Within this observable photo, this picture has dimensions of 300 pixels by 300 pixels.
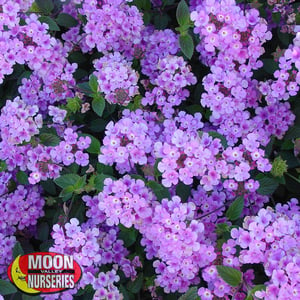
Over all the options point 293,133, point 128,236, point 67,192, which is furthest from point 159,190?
point 293,133

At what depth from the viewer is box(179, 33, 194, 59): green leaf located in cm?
241

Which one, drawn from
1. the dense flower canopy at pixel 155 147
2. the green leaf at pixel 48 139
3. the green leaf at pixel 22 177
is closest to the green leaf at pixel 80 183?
the dense flower canopy at pixel 155 147

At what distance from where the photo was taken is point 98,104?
2.41 metres

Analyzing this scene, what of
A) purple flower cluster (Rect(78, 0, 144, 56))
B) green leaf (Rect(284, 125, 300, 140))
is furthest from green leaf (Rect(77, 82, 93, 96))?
green leaf (Rect(284, 125, 300, 140))

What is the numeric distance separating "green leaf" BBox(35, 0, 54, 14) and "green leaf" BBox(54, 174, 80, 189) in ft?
3.59

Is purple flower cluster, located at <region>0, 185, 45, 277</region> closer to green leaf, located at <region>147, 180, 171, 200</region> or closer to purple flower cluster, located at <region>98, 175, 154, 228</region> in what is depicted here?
purple flower cluster, located at <region>98, 175, 154, 228</region>

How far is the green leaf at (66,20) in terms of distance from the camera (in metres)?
2.76

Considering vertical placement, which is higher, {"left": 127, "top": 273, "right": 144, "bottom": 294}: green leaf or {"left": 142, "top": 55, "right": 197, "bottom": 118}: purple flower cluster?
{"left": 142, "top": 55, "right": 197, "bottom": 118}: purple flower cluster

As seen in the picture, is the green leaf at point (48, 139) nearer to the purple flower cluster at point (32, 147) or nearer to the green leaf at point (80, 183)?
the purple flower cluster at point (32, 147)

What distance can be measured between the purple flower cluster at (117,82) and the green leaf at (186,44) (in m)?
0.27

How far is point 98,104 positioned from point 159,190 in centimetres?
57

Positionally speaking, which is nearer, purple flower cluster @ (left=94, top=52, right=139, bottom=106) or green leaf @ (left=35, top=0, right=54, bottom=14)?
purple flower cluster @ (left=94, top=52, right=139, bottom=106)

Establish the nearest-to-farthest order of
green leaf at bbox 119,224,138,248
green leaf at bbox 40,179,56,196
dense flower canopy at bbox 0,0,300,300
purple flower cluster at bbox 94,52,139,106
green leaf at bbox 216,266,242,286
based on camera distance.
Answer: green leaf at bbox 216,266,242,286 < dense flower canopy at bbox 0,0,300,300 < green leaf at bbox 119,224,138,248 < purple flower cluster at bbox 94,52,139,106 < green leaf at bbox 40,179,56,196

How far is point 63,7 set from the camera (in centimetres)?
284
